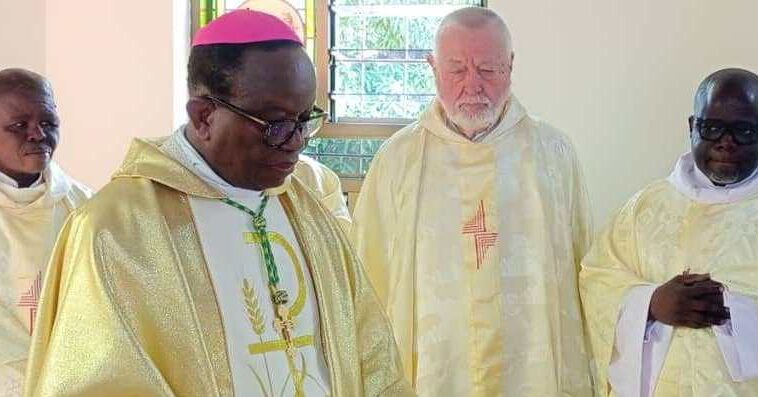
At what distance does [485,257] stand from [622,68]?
1.46 metres

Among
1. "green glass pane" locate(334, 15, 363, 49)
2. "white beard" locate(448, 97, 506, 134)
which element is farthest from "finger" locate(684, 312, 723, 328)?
"green glass pane" locate(334, 15, 363, 49)

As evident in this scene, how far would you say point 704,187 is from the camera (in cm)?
329

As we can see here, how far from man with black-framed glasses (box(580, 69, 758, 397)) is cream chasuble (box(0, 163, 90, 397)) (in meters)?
1.89

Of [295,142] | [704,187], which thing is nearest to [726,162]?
[704,187]

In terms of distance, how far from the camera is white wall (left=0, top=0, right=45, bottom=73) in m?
5.33

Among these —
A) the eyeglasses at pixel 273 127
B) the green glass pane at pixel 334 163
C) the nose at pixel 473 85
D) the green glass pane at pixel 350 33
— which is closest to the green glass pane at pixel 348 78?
the green glass pane at pixel 350 33

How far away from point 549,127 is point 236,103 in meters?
1.96

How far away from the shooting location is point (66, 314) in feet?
6.31

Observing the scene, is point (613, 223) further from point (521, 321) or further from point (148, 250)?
point (148, 250)

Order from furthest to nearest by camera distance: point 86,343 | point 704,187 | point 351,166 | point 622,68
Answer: point 351,166, point 622,68, point 704,187, point 86,343

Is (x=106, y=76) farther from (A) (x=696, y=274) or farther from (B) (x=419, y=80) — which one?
(A) (x=696, y=274)

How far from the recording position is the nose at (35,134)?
11.5 ft

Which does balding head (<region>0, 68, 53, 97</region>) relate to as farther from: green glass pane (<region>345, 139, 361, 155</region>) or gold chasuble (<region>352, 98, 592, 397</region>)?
green glass pane (<region>345, 139, 361, 155</region>)

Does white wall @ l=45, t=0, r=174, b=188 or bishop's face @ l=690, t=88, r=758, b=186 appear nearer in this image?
bishop's face @ l=690, t=88, r=758, b=186
